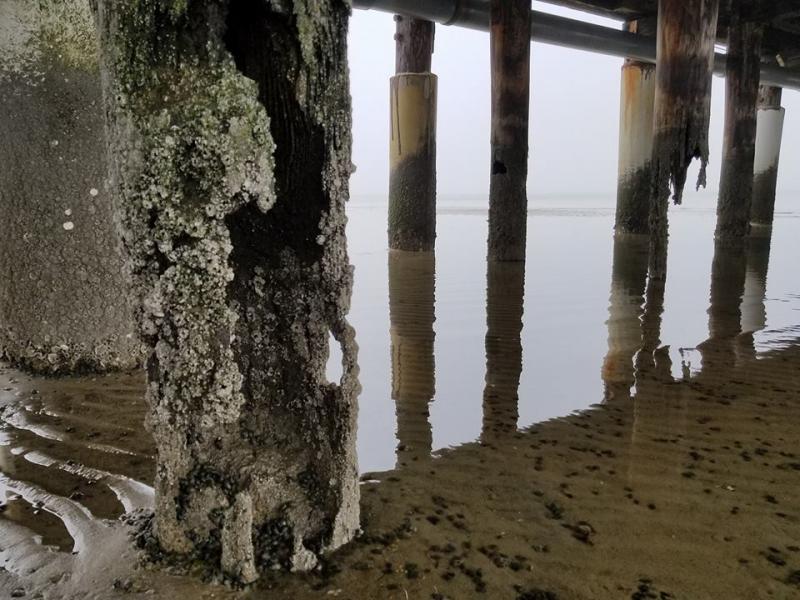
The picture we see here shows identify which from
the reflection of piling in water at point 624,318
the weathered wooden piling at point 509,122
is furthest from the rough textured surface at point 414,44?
the reflection of piling in water at point 624,318

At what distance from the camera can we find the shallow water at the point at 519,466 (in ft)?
5.53

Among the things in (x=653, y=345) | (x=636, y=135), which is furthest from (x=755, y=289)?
(x=636, y=135)

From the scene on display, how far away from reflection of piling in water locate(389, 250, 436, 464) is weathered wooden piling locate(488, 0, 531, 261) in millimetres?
1016

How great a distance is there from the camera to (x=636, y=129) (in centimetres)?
1068

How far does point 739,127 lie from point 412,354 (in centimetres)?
826

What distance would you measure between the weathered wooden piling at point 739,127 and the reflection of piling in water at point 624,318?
72.5 inches

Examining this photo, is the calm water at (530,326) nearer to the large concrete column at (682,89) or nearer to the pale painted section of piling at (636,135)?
the large concrete column at (682,89)

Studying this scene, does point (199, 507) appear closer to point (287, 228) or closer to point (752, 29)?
point (287, 228)

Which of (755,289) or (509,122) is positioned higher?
(509,122)

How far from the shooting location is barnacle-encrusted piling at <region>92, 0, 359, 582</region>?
151cm

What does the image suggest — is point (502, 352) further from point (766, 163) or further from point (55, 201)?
point (766, 163)

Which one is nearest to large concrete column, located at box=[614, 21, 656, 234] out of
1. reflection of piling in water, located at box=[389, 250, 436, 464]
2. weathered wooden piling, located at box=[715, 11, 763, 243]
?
weathered wooden piling, located at box=[715, 11, 763, 243]

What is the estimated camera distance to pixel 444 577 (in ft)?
5.49

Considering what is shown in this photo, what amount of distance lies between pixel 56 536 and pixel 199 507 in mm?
506
